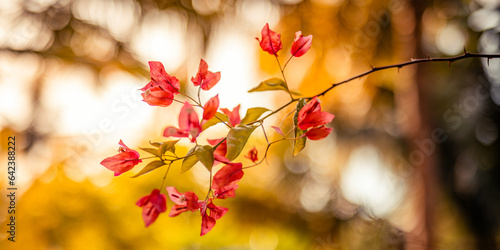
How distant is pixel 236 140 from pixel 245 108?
872mm

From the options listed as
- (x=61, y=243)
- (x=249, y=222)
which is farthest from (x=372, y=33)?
(x=61, y=243)

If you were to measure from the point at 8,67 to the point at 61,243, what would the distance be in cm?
51

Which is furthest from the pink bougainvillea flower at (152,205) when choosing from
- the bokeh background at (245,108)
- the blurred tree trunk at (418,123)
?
the blurred tree trunk at (418,123)

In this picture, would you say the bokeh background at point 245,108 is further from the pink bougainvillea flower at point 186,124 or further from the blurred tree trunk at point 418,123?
the pink bougainvillea flower at point 186,124

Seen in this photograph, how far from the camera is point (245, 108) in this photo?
43.2 inches

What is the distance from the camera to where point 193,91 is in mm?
1122

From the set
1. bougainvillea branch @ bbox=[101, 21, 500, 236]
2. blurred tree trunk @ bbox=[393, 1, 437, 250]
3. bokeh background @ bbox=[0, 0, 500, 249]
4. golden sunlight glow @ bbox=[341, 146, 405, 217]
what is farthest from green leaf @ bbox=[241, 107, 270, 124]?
golden sunlight glow @ bbox=[341, 146, 405, 217]

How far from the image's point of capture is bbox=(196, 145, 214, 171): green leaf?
21 cm

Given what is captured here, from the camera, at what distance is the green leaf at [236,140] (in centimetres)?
23

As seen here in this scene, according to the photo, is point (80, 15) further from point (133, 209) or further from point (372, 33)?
point (372, 33)

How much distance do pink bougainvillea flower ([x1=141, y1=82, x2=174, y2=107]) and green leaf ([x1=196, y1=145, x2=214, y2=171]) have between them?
6 centimetres

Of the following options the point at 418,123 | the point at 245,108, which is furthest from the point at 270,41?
the point at 418,123

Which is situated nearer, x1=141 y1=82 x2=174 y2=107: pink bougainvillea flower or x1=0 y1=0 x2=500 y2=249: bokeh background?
x1=141 y1=82 x2=174 y2=107: pink bougainvillea flower

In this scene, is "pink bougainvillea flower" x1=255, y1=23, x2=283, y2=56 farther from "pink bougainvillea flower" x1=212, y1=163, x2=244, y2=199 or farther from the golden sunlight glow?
the golden sunlight glow
